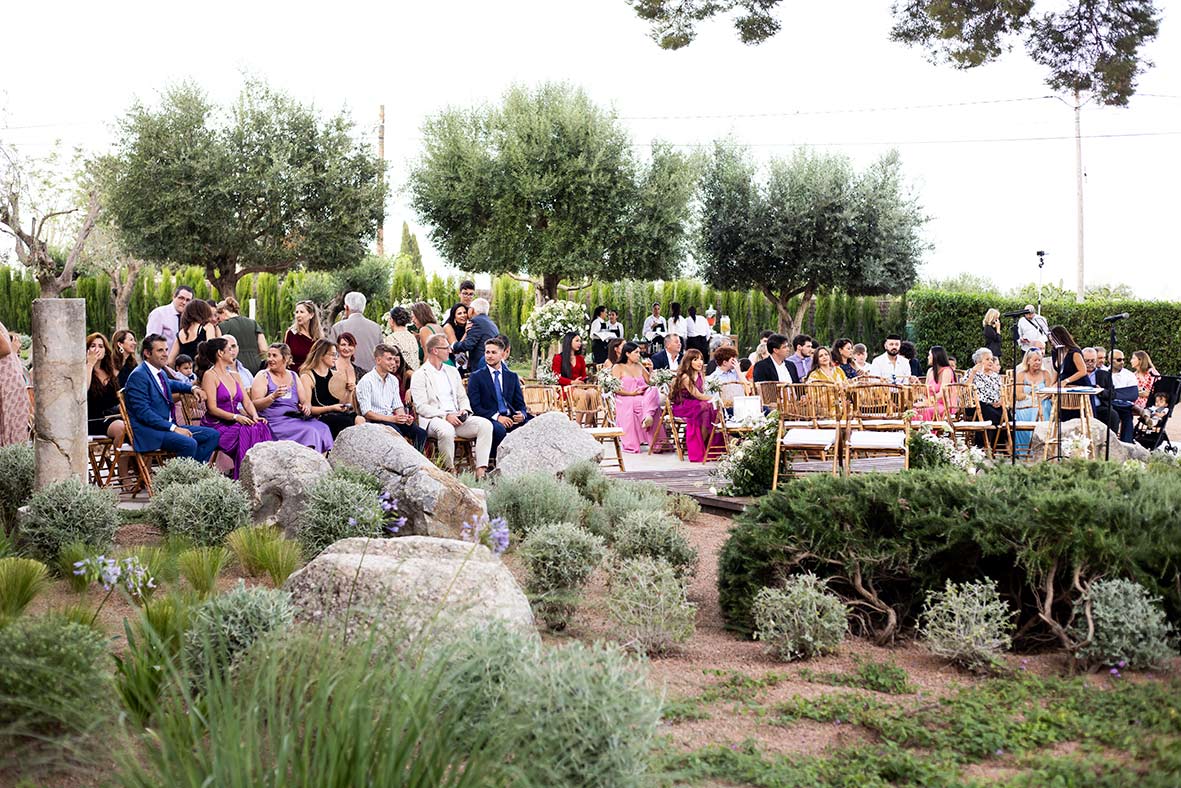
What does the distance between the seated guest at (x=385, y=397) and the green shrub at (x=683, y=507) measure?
238cm

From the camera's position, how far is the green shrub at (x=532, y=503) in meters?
7.59

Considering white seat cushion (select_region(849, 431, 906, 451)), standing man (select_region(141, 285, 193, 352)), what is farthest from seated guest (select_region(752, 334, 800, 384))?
standing man (select_region(141, 285, 193, 352))

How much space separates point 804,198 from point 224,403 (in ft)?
80.8

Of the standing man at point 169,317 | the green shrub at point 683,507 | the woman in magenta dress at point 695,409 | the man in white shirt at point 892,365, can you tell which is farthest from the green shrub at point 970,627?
the man in white shirt at point 892,365

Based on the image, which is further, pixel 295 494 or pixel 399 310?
pixel 399 310

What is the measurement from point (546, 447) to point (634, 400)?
15.8ft

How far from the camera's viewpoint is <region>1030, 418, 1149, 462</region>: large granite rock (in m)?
11.9

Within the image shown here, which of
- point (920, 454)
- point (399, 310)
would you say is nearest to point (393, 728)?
point (920, 454)

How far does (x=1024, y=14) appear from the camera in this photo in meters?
8.49

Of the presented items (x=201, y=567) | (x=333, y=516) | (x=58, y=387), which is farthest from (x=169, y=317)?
(x=201, y=567)

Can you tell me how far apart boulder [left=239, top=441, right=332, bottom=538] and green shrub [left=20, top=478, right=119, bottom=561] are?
901 millimetres

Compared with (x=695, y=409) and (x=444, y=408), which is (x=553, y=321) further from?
(x=444, y=408)

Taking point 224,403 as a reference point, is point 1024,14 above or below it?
above

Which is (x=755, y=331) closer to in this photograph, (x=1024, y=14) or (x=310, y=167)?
(x=310, y=167)
